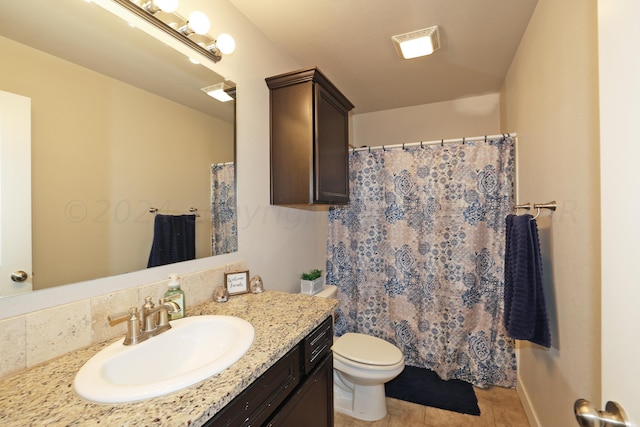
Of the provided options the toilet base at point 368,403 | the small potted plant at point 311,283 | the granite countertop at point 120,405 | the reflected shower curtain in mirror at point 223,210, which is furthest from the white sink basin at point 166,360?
the toilet base at point 368,403

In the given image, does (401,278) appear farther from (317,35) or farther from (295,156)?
(317,35)

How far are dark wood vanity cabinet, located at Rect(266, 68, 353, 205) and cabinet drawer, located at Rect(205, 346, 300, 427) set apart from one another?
3.04ft

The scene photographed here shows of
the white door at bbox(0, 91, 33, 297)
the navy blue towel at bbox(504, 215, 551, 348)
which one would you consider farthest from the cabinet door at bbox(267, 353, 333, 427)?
the navy blue towel at bbox(504, 215, 551, 348)

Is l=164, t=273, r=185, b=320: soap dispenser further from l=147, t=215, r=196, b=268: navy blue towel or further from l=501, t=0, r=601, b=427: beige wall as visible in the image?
l=501, t=0, r=601, b=427: beige wall

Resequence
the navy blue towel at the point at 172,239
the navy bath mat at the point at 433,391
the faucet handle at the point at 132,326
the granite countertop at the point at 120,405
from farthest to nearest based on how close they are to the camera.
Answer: the navy bath mat at the point at 433,391 < the navy blue towel at the point at 172,239 < the faucet handle at the point at 132,326 < the granite countertop at the point at 120,405

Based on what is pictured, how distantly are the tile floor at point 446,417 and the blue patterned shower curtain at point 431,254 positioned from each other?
0.68ft

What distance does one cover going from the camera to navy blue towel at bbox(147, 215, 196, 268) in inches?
43.9

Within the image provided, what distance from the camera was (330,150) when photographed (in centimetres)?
188

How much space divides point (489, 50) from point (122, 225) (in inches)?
94.8

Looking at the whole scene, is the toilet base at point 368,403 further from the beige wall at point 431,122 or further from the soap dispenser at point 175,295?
the beige wall at point 431,122

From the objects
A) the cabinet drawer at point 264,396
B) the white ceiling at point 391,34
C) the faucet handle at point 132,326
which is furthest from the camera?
the white ceiling at point 391,34

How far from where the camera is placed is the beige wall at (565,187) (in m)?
0.99

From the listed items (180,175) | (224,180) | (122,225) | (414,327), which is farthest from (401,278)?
(122,225)

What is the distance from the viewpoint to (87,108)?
0.90 metres
